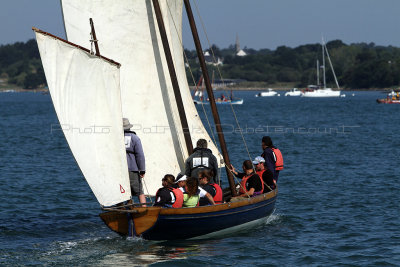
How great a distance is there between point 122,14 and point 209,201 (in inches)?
237

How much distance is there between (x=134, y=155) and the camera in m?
20.0

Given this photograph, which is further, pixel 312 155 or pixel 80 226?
pixel 312 155

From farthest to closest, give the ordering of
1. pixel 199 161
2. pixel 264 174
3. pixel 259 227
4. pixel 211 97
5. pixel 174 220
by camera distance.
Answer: pixel 259 227 < pixel 264 174 < pixel 211 97 < pixel 199 161 < pixel 174 220

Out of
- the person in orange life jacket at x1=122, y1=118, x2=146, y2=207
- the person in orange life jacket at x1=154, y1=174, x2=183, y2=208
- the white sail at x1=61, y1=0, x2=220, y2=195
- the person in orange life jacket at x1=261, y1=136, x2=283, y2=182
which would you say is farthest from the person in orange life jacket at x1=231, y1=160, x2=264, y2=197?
the person in orange life jacket at x1=122, y1=118, x2=146, y2=207

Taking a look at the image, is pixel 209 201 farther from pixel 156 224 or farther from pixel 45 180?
pixel 45 180

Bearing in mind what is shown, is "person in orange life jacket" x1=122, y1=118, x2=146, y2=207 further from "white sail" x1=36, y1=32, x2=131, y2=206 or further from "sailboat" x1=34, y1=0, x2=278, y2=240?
"white sail" x1=36, y1=32, x2=131, y2=206

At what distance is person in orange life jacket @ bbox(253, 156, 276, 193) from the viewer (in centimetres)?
2221

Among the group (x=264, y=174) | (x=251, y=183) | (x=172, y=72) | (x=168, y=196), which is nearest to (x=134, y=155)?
(x=168, y=196)

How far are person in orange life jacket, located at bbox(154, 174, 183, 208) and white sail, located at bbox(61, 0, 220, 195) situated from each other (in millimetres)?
2750

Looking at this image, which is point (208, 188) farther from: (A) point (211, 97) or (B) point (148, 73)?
(B) point (148, 73)

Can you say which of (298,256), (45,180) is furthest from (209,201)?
(45,180)

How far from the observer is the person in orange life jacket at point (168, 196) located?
19.3 meters

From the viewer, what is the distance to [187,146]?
2231 cm

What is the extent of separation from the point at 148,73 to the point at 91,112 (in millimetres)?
4196
